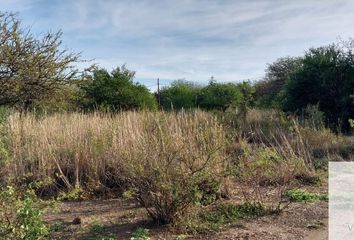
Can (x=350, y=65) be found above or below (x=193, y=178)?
above

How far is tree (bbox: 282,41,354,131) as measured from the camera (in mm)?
14863

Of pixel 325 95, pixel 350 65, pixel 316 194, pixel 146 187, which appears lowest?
pixel 316 194

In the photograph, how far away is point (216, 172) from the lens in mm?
4719

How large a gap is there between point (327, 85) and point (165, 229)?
42.7 ft

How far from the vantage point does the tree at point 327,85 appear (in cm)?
1486

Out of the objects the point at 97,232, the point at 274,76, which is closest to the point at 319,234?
the point at 97,232

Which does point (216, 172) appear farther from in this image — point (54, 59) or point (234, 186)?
point (54, 59)

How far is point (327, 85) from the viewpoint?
15258 millimetres

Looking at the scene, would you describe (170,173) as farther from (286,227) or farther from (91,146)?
(91,146)

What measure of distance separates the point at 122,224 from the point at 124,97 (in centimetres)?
1493

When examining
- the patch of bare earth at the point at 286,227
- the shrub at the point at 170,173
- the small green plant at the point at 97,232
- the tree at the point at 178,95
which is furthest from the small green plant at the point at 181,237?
the tree at the point at 178,95

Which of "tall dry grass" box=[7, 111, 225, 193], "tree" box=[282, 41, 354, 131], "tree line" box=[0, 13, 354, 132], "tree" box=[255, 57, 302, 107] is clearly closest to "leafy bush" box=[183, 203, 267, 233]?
"tall dry grass" box=[7, 111, 225, 193]

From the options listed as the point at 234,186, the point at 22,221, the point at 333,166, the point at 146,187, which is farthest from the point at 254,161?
the point at 22,221

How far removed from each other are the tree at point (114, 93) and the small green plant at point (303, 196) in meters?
12.9
